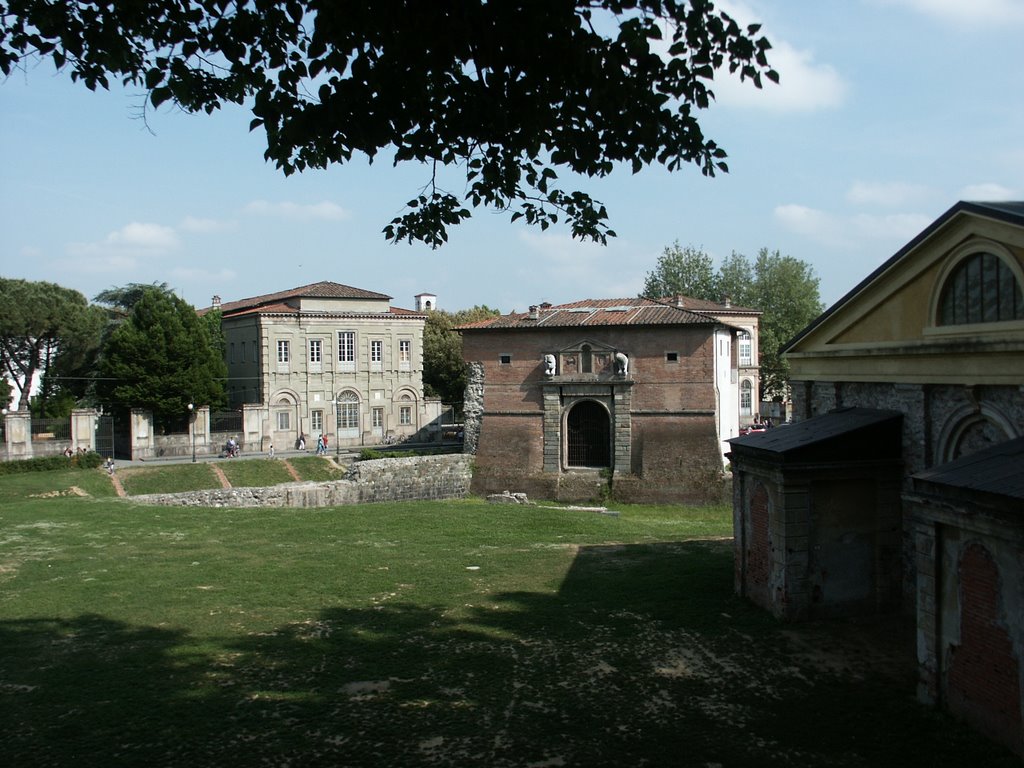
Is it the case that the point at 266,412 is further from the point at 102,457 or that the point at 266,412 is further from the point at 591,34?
the point at 591,34

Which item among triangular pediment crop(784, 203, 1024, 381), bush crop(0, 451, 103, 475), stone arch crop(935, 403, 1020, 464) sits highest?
triangular pediment crop(784, 203, 1024, 381)

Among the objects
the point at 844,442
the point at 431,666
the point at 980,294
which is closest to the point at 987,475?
the point at 980,294

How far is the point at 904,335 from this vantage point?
37.4ft

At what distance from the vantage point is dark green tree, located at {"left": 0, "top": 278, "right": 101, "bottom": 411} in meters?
44.1

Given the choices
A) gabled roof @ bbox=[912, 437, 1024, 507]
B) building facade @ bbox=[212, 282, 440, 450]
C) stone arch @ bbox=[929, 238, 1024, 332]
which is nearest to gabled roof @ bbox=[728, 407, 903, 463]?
stone arch @ bbox=[929, 238, 1024, 332]

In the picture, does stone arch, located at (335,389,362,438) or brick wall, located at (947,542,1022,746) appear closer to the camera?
brick wall, located at (947,542,1022,746)

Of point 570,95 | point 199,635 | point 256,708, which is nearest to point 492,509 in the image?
point 199,635

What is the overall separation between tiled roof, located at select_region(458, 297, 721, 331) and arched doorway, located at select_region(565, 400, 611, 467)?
10.5 feet

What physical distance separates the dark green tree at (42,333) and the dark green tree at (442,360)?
2118cm

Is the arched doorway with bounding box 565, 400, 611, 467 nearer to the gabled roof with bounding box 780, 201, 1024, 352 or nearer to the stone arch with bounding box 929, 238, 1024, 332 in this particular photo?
the gabled roof with bounding box 780, 201, 1024, 352

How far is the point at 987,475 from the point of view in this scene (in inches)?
299

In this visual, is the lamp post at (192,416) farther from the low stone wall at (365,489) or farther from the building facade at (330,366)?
the low stone wall at (365,489)

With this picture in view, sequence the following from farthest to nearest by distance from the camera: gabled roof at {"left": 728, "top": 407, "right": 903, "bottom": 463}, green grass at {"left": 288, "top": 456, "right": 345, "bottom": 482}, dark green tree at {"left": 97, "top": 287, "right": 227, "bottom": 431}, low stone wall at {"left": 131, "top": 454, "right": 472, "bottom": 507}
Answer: dark green tree at {"left": 97, "top": 287, "right": 227, "bottom": 431} < green grass at {"left": 288, "top": 456, "right": 345, "bottom": 482} < low stone wall at {"left": 131, "top": 454, "right": 472, "bottom": 507} < gabled roof at {"left": 728, "top": 407, "right": 903, "bottom": 463}

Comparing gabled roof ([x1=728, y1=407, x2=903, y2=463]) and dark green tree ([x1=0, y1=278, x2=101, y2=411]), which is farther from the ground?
dark green tree ([x1=0, y1=278, x2=101, y2=411])
